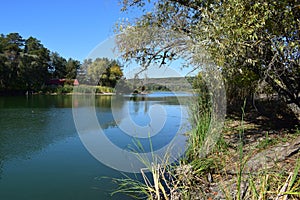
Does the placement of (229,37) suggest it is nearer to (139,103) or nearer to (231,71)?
(231,71)

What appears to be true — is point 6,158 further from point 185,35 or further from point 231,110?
point 231,110

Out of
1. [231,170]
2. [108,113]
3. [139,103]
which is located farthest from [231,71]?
[139,103]

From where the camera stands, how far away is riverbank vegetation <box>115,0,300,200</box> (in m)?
3.04

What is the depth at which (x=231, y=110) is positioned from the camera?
8312mm

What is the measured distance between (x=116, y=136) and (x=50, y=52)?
39.4 meters

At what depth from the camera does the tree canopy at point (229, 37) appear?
3279 millimetres

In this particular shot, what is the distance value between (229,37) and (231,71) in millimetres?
1190

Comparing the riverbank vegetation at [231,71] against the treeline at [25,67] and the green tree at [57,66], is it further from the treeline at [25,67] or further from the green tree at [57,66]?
the green tree at [57,66]

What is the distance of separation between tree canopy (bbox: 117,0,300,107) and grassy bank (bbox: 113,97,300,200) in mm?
1028

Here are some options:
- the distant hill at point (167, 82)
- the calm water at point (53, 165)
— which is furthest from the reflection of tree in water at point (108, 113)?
the distant hill at point (167, 82)

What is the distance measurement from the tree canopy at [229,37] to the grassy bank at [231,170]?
1028 millimetres

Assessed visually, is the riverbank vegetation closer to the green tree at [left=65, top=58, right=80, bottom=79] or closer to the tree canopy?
the tree canopy

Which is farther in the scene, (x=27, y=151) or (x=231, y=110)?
(x=231, y=110)

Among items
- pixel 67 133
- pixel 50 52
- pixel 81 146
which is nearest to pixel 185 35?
pixel 81 146
